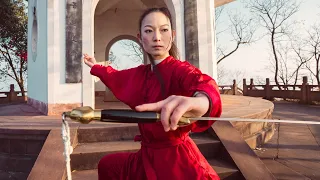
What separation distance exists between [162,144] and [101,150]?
6.68 feet

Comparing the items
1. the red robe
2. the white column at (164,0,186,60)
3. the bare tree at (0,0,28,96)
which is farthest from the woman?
the bare tree at (0,0,28,96)

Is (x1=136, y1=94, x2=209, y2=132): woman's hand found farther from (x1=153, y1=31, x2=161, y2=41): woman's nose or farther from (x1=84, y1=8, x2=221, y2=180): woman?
(x1=153, y1=31, x2=161, y2=41): woman's nose

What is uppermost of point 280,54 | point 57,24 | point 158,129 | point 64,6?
point 280,54

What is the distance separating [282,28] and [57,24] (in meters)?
22.1

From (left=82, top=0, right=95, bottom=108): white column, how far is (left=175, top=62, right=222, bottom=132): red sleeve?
4691mm

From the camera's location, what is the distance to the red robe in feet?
4.11

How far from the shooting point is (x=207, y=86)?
1.05 metres

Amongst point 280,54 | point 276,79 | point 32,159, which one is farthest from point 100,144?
point 280,54

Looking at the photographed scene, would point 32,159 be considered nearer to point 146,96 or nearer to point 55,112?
point 55,112

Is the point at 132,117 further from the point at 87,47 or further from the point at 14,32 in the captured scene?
the point at 14,32

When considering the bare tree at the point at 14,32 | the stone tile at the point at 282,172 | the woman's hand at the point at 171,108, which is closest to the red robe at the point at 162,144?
the woman's hand at the point at 171,108

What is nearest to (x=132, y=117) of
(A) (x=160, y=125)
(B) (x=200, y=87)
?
(B) (x=200, y=87)

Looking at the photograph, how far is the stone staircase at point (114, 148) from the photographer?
9.74 ft

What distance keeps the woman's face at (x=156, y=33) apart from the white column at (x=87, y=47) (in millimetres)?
4591
